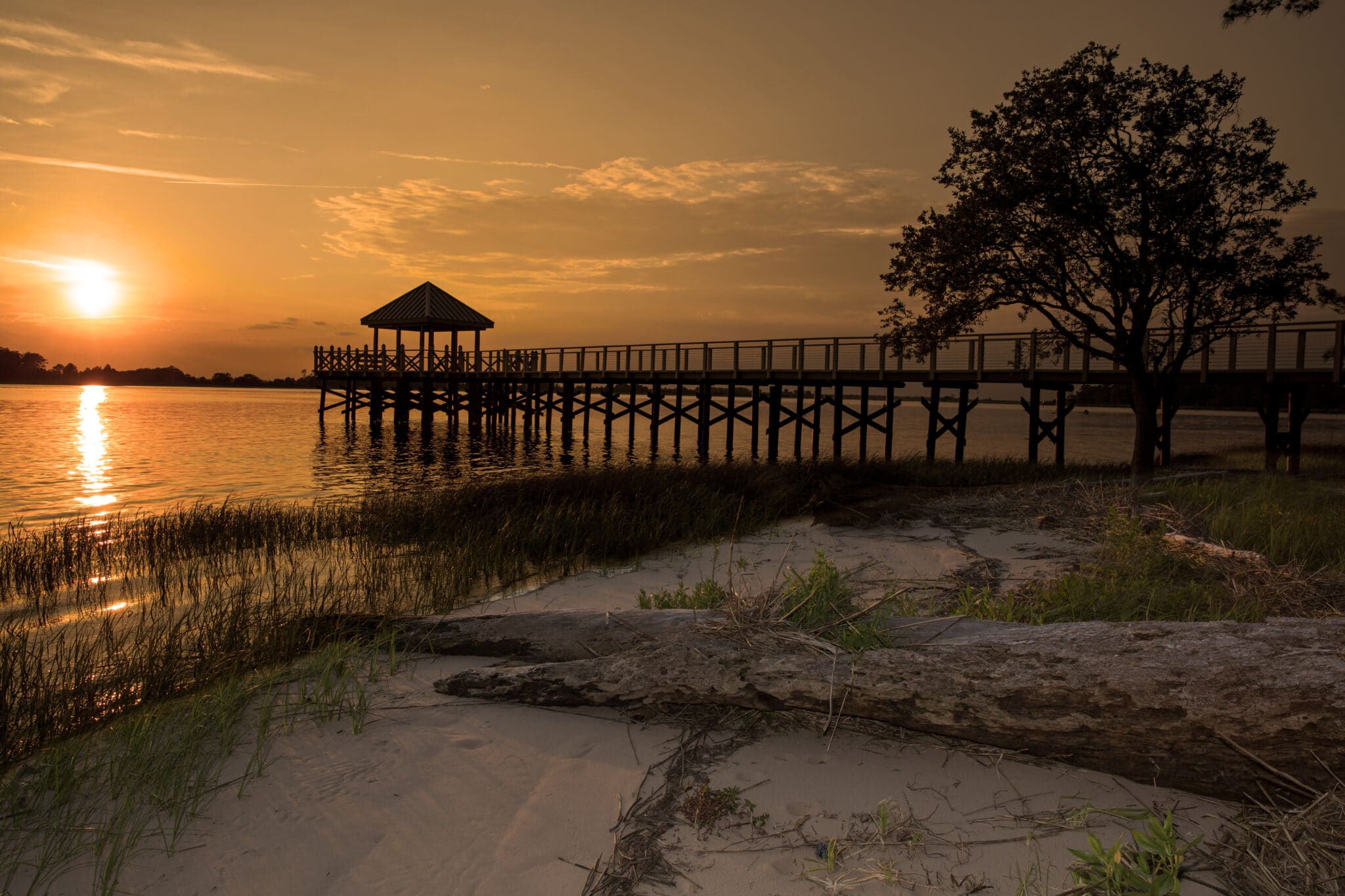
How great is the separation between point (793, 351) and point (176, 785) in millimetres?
24323

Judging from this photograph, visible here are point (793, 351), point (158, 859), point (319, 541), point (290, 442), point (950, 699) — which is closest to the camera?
point (158, 859)

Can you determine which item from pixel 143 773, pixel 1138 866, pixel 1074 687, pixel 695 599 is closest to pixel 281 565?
pixel 143 773

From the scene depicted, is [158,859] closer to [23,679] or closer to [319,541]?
[23,679]

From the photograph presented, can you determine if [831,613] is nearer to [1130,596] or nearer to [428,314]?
[1130,596]

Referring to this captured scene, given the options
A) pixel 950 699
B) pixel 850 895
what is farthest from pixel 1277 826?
pixel 850 895

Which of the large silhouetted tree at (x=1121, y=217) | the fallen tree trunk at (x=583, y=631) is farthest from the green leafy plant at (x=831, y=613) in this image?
the large silhouetted tree at (x=1121, y=217)

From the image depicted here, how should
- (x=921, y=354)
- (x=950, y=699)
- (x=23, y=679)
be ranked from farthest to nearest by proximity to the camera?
1. (x=921, y=354)
2. (x=23, y=679)
3. (x=950, y=699)

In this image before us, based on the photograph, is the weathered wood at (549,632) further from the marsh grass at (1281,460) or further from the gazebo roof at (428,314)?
the gazebo roof at (428,314)

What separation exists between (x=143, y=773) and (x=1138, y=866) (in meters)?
3.89

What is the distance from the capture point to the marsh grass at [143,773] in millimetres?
2682

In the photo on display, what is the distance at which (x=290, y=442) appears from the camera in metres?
32.4

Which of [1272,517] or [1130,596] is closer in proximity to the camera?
[1130,596]

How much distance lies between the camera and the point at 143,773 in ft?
10.4

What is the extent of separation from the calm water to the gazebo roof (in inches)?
229
